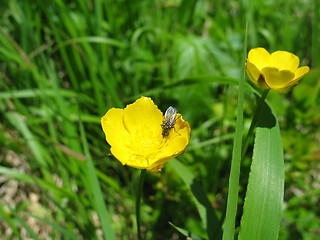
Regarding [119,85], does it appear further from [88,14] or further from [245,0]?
[245,0]

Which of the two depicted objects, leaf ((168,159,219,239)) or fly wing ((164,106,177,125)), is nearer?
fly wing ((164,106,177,125))

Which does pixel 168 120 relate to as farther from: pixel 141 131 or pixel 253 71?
pixel 253 71

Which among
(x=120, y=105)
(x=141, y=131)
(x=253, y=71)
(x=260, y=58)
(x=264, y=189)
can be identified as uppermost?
(x=120, y=105)

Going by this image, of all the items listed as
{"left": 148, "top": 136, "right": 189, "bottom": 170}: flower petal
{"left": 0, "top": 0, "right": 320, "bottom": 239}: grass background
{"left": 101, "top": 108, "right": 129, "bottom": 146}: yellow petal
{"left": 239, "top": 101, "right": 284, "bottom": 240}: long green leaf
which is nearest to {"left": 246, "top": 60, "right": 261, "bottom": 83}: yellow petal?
{"left": 239, "top": 101, "right": 284, "bottom": 240}: long green leaf

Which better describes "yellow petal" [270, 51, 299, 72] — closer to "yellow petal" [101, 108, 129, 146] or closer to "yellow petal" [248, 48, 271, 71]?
"yellow petal" [248, 48, 271, 71]

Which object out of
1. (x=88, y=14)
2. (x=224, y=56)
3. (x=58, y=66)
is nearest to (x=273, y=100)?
(x=224, y=56)

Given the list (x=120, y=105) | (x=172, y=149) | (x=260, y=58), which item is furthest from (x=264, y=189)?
(x=120, y=105)
